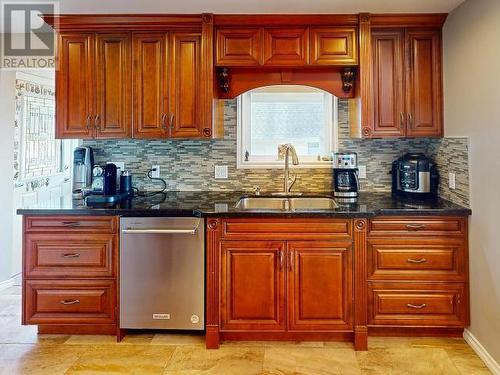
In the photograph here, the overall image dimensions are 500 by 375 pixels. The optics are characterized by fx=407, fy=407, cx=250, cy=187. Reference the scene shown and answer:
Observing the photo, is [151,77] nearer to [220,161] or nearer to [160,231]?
[220,161]

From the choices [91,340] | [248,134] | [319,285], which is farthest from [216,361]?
[248,134]

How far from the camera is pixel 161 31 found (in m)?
2.98

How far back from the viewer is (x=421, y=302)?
264 centimetres

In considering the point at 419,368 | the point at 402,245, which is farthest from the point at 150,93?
the point at 419,368

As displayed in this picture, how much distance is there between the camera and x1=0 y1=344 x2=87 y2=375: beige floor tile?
236 cm

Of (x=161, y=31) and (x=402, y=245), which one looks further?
(x=161, y=31)

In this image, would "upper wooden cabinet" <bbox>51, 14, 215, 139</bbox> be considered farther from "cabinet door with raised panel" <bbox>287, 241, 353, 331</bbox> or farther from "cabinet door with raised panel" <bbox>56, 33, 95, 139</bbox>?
"cabinet door with raised panel" <bbox>287, 241, 353, 331</bbox>

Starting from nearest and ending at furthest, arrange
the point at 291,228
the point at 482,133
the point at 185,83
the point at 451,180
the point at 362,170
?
the point at 482,133 < the point at 291,228 < the point at 451,180 < the point at 185,83 < the point at 362,170

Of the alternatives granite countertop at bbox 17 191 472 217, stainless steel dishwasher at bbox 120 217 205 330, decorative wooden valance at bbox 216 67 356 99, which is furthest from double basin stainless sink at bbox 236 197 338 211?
decorative wooden valance at bbox 216 67 356 99

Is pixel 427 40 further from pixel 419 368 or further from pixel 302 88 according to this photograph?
pixel 419 368

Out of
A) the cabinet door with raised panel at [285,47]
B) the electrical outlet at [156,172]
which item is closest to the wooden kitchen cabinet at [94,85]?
the electrical outlet at [156,172]

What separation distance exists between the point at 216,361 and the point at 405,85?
2306 mm

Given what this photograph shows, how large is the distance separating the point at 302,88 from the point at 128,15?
1449 mm

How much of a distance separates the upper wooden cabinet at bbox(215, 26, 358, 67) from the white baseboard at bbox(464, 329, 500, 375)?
6.59 feet
